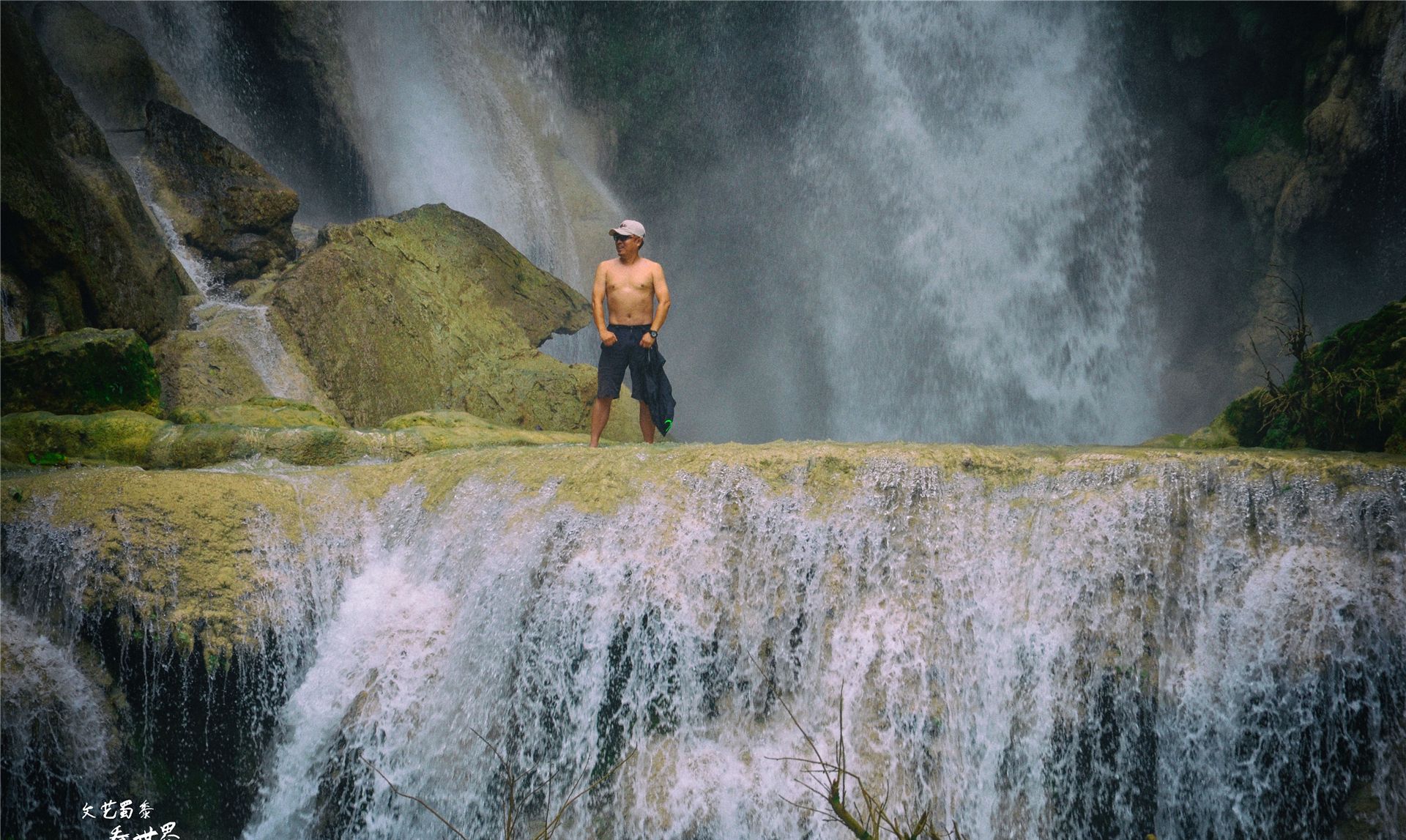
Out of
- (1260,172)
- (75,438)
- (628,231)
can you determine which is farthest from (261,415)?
(1260,172)

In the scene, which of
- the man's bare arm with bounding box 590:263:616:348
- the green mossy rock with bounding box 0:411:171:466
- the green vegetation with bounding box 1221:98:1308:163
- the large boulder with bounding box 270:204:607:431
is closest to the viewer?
the green mossy rock with bounding box 0:411:171:466

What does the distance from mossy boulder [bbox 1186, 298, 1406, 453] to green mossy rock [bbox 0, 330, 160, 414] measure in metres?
7.28

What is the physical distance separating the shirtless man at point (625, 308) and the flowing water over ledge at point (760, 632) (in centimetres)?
90

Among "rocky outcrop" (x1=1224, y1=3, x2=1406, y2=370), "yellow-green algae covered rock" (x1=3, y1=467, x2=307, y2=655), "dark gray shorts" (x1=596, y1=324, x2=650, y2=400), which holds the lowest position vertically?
"yellow-green algae covered rock" (x1=3, y1=467, x2=307, y2=655)

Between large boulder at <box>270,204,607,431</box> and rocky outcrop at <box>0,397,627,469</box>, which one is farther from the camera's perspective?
large boulder at <box>270,204,607,431</box>

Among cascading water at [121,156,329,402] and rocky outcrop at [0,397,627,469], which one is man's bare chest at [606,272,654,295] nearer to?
rocky outcrop at [0,397,627,469]

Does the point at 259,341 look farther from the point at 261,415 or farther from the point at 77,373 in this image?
the point at 77,373

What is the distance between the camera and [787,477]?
4312mm

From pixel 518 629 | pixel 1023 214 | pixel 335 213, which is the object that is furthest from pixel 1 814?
pixel 1023 214

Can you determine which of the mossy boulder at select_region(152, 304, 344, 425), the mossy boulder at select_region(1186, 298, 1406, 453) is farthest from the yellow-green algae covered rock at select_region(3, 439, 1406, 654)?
the mossy boulder at select_region(152, 304, 344, 425)

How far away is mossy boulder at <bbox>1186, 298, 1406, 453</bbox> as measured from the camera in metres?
4.33

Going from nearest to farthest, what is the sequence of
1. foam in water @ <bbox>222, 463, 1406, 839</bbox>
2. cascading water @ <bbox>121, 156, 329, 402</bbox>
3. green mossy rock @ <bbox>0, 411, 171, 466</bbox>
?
foam in water @ <bbox>222, 463, 1406, 839</bbox> < green mossy rock @ <bbox>0, 411, 171, 466</bbox> < cascading water @ <bbox>121, 156, 329, 402</bbox>

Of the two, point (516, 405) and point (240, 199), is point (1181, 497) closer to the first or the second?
point (516, 405)

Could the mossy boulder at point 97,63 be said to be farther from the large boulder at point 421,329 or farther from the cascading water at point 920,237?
the cascading water at point 920,237
